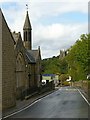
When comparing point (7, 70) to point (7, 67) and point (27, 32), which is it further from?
point (27, 32)

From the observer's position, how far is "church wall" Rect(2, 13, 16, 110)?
95.6ft

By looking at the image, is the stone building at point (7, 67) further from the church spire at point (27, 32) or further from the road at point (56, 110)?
the church spire at point (27, 32)

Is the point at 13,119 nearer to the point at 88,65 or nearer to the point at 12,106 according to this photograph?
the point at 12,106

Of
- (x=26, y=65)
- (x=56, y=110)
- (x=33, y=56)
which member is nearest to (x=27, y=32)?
(x=33, y=56)

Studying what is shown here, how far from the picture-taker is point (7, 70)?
98.7ft

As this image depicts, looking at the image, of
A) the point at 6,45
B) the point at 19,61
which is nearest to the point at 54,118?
the point at 6,45

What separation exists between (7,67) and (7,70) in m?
0.27

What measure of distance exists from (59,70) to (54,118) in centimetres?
12797

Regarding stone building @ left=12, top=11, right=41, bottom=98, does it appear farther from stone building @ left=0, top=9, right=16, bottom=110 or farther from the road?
stone building @ left=0, top=9, right=16, bottom=110

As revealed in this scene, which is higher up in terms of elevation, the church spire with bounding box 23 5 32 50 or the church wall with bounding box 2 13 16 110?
the church spire with bounding box 23 5 32 50

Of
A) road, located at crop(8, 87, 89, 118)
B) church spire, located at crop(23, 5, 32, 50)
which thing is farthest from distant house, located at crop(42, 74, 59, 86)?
road, located at crop(8, 87, 89, 118)

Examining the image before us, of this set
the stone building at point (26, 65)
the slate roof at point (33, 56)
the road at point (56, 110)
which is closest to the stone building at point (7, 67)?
the road at point (56, 110)

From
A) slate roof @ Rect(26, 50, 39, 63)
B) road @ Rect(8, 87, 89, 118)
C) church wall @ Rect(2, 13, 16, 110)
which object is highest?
slate roof @ Rect(26, 50, 39, 63)

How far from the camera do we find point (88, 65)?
40719 mm
